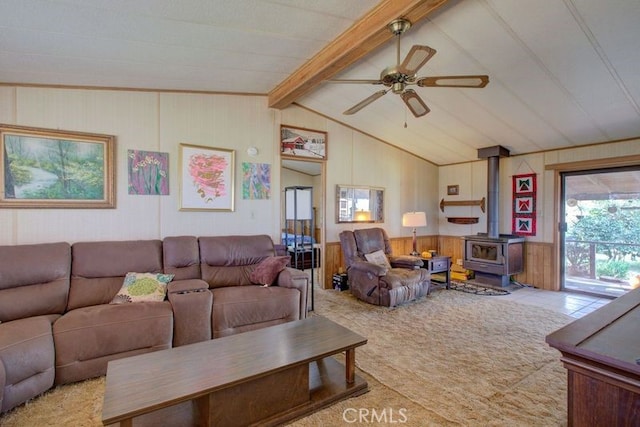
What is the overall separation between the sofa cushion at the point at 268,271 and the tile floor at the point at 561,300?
11.3 ft

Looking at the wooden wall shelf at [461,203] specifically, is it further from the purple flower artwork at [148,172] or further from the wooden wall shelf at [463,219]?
the purple flower artwork at [148,172]

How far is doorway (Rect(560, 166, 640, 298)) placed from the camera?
4.41m

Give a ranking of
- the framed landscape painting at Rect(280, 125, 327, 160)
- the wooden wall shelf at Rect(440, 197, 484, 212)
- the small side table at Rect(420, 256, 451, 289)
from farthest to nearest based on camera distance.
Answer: the wooden wall shelf at Rect(440, 197, 484, 212), the small side table at Rect(420, 256, 451, 289), the framed landscape painting at Rect(280, 125, 327, 160)

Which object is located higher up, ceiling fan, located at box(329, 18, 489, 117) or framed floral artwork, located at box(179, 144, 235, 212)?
ceiling fan, located at box(329, 18, 489, 117)

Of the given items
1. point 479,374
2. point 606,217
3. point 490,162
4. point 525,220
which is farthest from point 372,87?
point 606,217

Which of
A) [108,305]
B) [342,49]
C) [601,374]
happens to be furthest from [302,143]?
[601,374]

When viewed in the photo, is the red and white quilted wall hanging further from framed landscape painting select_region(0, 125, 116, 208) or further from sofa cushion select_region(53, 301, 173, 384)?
framed landscape painting select_region(0, 125, 116, 208)

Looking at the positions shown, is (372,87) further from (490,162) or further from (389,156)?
(490,162)

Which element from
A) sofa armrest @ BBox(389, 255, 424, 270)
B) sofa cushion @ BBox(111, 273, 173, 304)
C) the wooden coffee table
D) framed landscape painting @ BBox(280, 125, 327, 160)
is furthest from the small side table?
sofa cushion @ BBox(111, 273, 173, 304)

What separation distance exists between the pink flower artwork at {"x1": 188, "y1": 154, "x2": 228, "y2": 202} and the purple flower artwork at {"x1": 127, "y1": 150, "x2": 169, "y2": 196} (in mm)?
300

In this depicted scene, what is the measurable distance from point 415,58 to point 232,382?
7.76 feet

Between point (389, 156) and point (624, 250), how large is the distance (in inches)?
149

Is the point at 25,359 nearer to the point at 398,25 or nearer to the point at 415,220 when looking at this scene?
the point at 398,25

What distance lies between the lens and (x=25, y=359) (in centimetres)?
192
